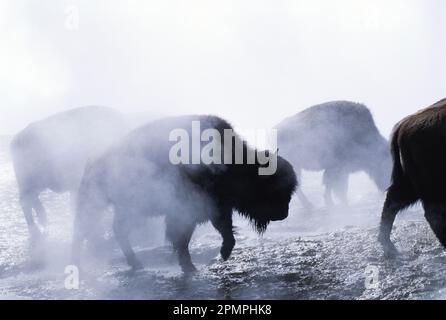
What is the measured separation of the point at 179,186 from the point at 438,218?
2179mm

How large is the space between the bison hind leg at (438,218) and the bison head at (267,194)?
4.62ft

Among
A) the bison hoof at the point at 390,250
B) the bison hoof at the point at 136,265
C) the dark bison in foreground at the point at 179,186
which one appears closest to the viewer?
the bison hoof at the point at 390,250

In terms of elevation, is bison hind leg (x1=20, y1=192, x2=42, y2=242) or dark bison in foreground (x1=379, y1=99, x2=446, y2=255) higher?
dark bison in foreground (x1=379, y1=99, x2=446, y2=255)

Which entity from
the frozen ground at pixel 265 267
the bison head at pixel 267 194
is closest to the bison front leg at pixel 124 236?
the frozen ground at pixel 265 267

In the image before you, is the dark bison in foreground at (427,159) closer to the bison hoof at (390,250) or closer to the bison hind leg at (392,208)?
the bison hind leg at (392,208)

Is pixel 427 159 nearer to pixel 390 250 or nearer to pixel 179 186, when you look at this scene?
pixel 390 250

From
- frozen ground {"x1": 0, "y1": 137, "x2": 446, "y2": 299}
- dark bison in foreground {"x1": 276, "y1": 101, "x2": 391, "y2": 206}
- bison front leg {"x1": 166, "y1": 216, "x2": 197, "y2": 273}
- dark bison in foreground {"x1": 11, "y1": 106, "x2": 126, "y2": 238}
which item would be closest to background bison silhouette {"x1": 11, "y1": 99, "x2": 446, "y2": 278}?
bison front leg {"x1": 166, "y1": 216, "x2": 197, "y2": 273}

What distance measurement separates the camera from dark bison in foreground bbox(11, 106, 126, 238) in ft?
26.4

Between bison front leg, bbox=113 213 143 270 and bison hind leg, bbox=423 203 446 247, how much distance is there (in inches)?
107

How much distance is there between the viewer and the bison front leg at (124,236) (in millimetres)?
5398

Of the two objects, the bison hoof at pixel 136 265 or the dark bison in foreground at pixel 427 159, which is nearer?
the dark bison in foreground at pixel 427 159

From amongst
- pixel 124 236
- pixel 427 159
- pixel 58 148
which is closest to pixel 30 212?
pixel 58 148

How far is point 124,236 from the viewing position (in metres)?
5.46

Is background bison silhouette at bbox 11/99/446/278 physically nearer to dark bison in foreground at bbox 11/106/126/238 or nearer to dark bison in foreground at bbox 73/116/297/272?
dark bison in foreground at bbox 73/116/297/272
